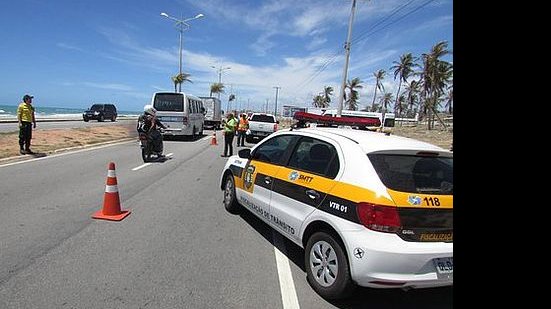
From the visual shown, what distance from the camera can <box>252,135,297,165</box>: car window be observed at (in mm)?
5516

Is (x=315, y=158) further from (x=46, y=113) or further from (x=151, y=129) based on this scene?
(x=46, y=113)

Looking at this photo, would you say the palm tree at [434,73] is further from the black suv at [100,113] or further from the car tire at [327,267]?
the car tire at [327,267]

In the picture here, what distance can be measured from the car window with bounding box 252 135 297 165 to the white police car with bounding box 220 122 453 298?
40cm

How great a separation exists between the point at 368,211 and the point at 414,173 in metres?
0.67

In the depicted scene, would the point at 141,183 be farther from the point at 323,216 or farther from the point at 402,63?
the point at 402,63

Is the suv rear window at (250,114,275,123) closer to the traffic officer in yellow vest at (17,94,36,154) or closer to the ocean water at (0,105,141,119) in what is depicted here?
the traffic officer in yellow vest at (17,94,36,154)

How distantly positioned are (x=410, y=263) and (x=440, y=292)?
3.43 ft

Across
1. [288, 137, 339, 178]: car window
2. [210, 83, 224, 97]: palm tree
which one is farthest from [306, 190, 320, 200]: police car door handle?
[210, 83, 224, 97]: palm tree

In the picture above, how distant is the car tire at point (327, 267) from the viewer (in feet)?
12.4

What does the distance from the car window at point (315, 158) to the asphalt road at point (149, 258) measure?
113 cm

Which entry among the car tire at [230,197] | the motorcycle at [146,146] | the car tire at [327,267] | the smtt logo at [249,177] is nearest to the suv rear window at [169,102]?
the motorcycle at [146,146]

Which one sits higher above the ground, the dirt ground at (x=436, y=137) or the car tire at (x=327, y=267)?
the dirt ground at (x=436, y=137)
